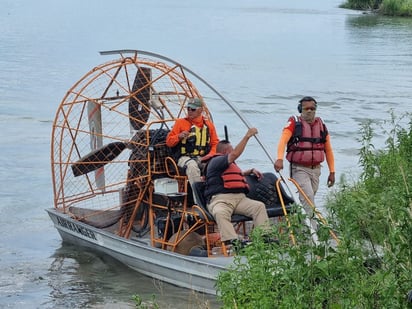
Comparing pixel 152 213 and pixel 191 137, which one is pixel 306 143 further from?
→ pixel 152 213

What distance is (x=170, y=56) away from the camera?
3697 cm

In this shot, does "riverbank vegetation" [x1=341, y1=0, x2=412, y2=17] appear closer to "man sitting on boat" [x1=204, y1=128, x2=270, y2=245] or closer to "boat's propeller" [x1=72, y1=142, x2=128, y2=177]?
"boat's propeller" [x1=72, y1=142, x2=128, y2=177]

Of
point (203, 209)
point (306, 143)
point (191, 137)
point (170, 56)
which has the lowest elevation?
point (170, 56)

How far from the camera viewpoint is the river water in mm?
11742

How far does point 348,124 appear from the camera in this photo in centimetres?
2328

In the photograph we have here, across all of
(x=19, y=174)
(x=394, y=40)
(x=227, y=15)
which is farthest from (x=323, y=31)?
(x=19, y=174)

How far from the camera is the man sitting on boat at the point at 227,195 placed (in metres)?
9.60

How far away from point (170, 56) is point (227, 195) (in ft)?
90.6

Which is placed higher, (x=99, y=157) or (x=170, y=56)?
(x=99, y=157)

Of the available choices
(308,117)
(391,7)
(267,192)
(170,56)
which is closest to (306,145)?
(308,117)

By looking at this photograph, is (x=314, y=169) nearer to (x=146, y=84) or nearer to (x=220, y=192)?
(x=220, y=192)

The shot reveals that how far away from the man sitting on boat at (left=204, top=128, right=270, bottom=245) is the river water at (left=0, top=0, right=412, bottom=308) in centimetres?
89

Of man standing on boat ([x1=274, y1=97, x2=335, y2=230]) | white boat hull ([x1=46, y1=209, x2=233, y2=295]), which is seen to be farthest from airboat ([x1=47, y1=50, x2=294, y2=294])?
man standing on boat ([x1=274, y1=97, x2=335, y2=230])

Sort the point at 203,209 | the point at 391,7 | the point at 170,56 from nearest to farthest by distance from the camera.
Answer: the point at 203,209 < the point at 170,56 < the point at 391,7
